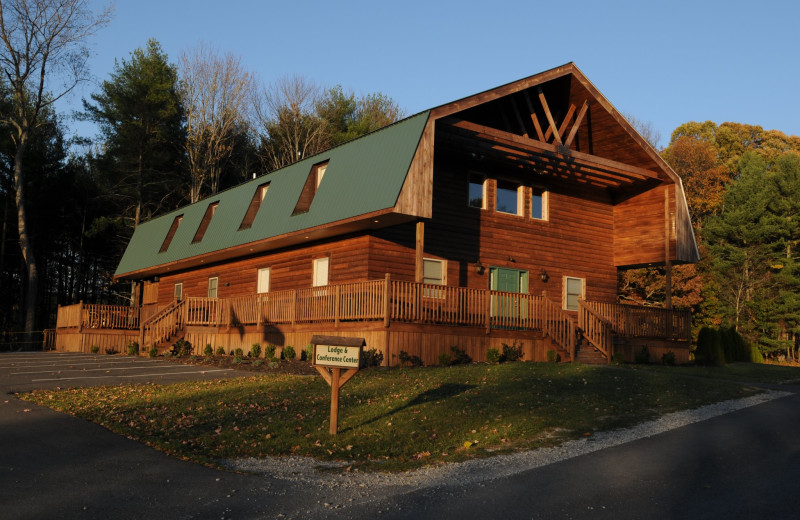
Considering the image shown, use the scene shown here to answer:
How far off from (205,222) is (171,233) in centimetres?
361

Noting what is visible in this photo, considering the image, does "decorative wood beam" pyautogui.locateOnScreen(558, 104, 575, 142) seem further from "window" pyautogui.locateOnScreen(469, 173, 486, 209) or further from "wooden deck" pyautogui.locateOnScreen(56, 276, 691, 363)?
"wooden deck" pyautogui.locateOnScreen(56, 276, 691, 363)

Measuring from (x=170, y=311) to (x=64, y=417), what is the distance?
15247mm

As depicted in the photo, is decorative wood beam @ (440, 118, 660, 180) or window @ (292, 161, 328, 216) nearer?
decorative wood beam @ (440, 118, 660, 180)

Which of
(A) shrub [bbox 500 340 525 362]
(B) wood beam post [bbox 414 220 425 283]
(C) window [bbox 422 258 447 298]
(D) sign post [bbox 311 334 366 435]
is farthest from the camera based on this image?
(C) window [bbox 422 258 447 298]

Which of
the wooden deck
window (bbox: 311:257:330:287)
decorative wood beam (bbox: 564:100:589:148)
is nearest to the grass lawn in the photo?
the wooden deck

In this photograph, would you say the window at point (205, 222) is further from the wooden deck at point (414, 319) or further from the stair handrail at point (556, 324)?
the stair handrail at point (556, 324)

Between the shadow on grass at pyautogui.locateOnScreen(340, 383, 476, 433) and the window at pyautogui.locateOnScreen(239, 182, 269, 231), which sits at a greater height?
the window at pyautogui.locateOnScreen(239, 182, 269, 231)

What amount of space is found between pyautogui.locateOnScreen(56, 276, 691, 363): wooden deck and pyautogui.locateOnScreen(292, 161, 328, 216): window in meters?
2.86

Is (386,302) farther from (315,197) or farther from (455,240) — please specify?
(455,240)

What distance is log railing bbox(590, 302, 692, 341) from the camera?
2242cm

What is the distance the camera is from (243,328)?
24.6 metres

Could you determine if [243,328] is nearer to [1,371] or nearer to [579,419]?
[1,371]

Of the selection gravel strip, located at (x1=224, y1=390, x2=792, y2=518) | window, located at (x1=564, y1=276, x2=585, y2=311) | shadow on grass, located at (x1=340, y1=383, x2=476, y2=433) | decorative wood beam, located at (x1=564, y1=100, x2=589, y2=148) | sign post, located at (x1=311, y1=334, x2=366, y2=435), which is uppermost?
decorative wood beam, located at (x1=564, y1=100, x2=589, y2=148)

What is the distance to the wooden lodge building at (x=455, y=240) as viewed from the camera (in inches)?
772
